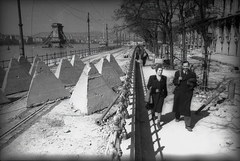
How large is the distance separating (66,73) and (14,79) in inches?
114

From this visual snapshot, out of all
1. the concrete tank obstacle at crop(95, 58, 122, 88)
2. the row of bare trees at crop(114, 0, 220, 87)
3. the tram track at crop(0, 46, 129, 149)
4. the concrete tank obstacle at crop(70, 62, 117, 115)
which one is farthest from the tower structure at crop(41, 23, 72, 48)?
the concrete tank obstacle at crop(70, 62, 117, 115)

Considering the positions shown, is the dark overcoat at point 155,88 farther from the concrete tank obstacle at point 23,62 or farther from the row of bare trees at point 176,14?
the concrete tank obstacle at point 23,62

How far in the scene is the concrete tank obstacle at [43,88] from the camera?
26.6ft

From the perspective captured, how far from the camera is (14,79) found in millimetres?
10547

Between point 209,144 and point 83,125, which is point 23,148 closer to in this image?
point 83,125

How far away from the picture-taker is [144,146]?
14.1 ft

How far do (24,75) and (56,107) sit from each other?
4807mm

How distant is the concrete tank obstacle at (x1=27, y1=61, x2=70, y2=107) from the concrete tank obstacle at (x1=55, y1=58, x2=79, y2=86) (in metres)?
2.75

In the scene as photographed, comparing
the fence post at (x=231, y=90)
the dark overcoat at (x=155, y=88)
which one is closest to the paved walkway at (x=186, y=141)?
the dark overcoat at (x=155, y=88)

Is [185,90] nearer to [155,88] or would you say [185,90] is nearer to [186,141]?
[155,88]

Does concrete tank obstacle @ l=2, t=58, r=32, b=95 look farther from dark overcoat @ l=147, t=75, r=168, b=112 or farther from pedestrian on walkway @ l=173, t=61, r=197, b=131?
pedestrian on walkway @ l=173, t=61, r=197, b=131

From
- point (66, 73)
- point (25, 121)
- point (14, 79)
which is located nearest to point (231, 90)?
point (25, 121)

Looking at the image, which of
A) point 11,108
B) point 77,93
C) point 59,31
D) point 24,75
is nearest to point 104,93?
point 77,93

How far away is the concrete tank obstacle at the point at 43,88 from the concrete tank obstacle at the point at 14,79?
301 centimetres
